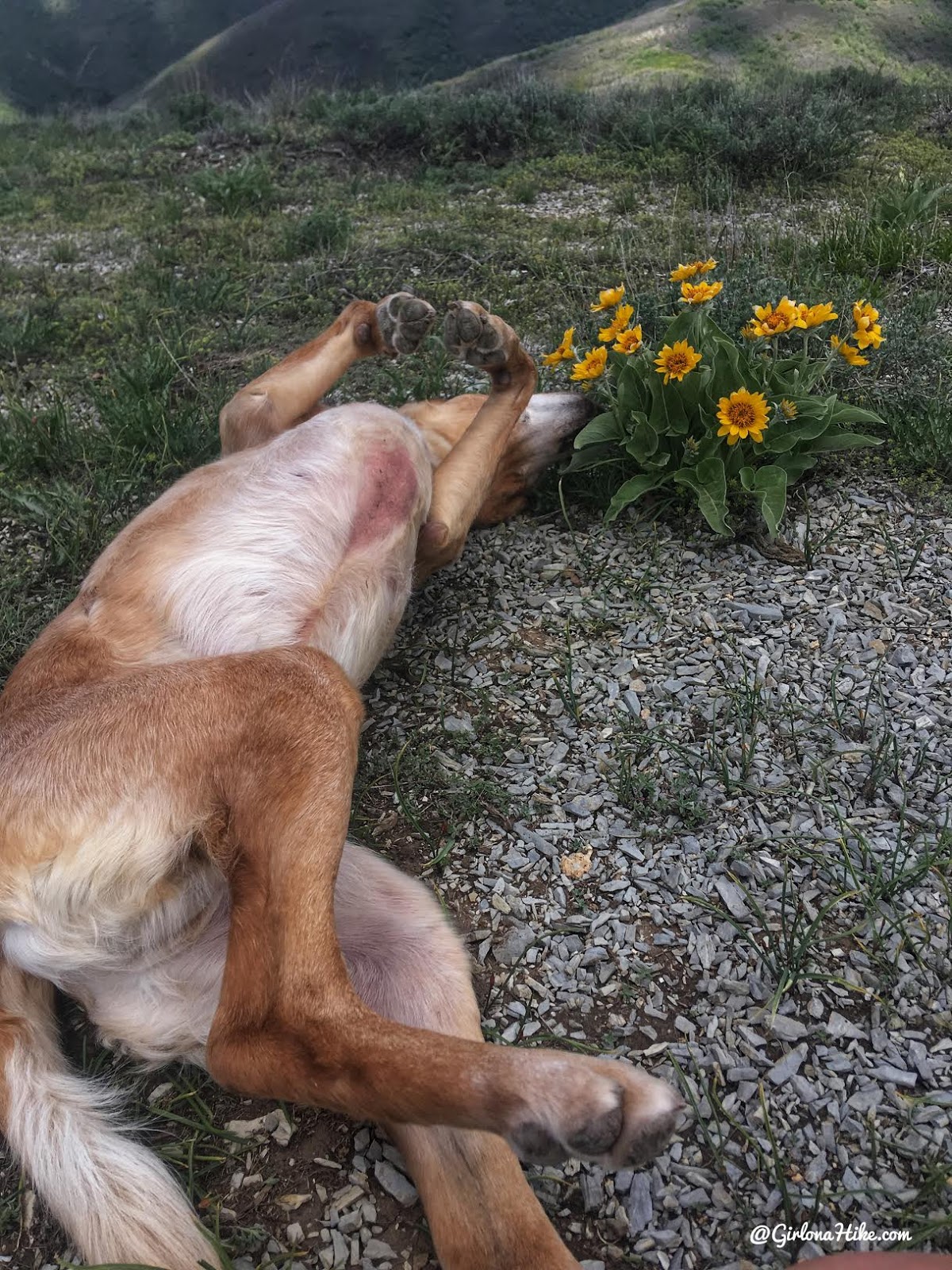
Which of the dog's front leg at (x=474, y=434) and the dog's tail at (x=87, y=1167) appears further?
the dog's front leg at (x=474, y=434)

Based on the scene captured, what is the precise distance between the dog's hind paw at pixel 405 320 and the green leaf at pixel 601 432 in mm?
774

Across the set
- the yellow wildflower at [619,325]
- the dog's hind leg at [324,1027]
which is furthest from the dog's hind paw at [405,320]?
the dog's hind leg at [324,1027]

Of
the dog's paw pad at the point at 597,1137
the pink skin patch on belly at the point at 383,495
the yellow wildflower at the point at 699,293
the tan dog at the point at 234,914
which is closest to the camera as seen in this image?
the dog's paw pad at the point at 597,1137

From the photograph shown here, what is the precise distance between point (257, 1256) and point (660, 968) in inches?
40.1

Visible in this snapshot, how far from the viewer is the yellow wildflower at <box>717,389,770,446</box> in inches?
118

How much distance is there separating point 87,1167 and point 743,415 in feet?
9.02

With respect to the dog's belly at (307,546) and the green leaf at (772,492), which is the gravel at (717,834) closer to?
the green leaf at (772,492)

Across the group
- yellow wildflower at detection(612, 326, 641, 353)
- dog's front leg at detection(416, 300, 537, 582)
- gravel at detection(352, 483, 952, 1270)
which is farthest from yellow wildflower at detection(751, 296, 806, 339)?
dog's front leg at detection(416, 300, 537, 582)

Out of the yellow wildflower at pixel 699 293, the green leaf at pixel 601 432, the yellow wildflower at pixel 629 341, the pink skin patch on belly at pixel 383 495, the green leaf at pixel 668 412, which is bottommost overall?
the green leaf at pixel 601 432

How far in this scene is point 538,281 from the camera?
5.46 m

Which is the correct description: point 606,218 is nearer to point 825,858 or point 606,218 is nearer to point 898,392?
point 898,392

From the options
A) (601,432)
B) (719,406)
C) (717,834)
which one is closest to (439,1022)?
(717,834)

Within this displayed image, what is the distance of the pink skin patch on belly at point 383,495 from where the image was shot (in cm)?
298

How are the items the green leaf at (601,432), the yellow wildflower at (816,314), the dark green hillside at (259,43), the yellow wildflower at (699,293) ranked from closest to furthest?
the yellow wildflower at (816,314) → the yellow wildflower at (699,293) → the green leaf at (601,432) → the dark green hillside at (259,43)
